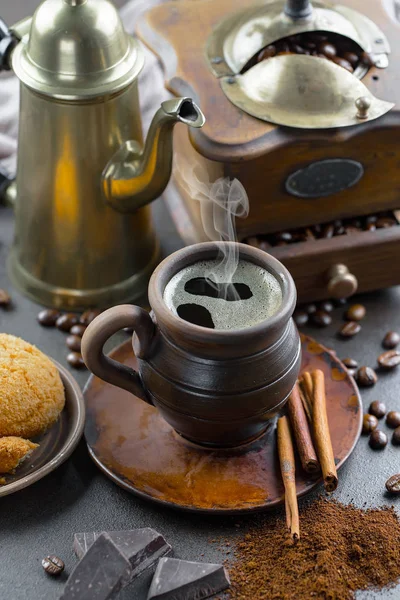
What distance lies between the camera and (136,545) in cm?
122

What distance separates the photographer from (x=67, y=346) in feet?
5.63

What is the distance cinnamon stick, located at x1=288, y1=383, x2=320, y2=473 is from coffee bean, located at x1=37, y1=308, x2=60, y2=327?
587mm

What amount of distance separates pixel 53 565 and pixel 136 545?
6.3 inches

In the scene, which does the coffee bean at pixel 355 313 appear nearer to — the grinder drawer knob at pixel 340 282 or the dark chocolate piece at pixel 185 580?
the grinder drawer knob at pixel 340 282

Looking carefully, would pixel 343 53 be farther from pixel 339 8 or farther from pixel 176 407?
pixel 176 407

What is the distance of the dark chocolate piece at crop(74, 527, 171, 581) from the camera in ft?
3.97

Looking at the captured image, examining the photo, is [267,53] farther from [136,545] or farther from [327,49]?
[136,545]

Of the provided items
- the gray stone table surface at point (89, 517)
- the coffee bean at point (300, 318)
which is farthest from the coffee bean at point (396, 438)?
the coffee bean at point (300, 318)

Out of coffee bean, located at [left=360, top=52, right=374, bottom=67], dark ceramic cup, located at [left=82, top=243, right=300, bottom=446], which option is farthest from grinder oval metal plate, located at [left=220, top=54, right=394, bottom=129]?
dark ceramic cup, located at [left=82, top=243, right=300, bottom=446]

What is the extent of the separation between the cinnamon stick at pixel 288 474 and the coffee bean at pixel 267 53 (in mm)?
784

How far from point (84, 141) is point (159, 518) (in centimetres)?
75

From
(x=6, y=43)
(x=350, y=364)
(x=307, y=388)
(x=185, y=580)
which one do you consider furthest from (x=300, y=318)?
(x=6, y=43)

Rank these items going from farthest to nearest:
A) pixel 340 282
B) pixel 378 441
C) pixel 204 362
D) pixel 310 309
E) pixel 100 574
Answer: pixel 310 309 → pixel 340 282 → pixel 378 441 → pixel 204 362 → pixel 100 574

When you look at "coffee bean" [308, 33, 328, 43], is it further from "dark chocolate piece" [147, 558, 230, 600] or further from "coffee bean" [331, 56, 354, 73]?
"dark chocolate piece" [147, 558, 230, 600]
